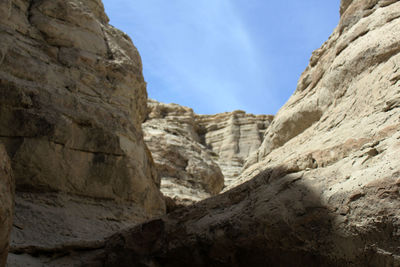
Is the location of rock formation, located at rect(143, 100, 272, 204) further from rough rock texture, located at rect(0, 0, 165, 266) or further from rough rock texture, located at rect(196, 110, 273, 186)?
rough rock texture, located at rect(0, 0, 165, 266)

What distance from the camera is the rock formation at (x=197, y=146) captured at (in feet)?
58.7

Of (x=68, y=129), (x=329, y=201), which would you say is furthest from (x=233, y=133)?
(x=329, y=201)

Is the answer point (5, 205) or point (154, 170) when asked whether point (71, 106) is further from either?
point (5, 205)

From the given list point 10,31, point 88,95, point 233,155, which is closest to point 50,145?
point 88,95

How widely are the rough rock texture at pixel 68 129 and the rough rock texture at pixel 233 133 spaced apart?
20243 mm

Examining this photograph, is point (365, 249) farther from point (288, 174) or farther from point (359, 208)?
point (288, 174)

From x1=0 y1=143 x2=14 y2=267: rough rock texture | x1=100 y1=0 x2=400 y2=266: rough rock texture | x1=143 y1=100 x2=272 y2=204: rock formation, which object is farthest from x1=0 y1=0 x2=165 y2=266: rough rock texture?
x1=143 y1=100 x2=272 y2=204: rock formation

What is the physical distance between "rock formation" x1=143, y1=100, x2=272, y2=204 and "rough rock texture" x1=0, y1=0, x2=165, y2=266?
227 inches

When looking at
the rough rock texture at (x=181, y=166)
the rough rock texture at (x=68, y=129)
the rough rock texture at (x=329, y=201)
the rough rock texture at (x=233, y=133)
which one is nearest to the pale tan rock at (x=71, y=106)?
the rough rock texture at (x=68, y=129)

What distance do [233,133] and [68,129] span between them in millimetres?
26402

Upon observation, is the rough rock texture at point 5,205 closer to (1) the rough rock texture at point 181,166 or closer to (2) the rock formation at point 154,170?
(2) the rock formation at point 154,170

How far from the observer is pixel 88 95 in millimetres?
10211

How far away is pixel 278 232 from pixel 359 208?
1001 mm

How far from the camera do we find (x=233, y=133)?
34.6 m
